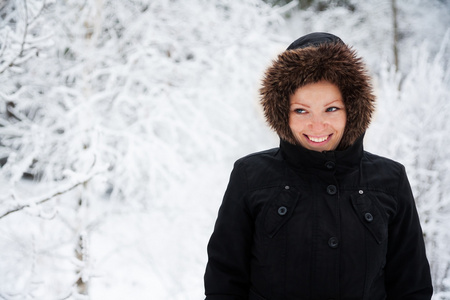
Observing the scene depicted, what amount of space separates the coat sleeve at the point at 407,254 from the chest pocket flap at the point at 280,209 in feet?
1.24

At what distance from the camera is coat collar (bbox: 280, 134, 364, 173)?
1.22m

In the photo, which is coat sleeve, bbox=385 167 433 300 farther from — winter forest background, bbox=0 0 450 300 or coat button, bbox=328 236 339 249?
winter forest background, bbox=0 0 450 300

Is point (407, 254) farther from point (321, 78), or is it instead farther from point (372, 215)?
point (321, 78)

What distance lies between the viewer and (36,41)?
6.15 feet

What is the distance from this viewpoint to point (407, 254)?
1.27m

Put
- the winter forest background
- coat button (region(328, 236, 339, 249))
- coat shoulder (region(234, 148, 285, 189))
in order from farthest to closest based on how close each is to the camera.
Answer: the winter forest background
coat shoulder (region(234, 148, 285, 189))
coat button (region(328, 236, 339, 249))

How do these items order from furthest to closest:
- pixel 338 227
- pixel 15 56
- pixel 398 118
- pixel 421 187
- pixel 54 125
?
pixel 398 118 < pixel 421 187 < pixel 54 125 < pixel 15 56 < pixel 338 227

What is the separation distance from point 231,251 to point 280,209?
23 centimetres

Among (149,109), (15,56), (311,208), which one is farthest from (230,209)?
(149,109)

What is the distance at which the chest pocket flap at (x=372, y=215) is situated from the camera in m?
1.20

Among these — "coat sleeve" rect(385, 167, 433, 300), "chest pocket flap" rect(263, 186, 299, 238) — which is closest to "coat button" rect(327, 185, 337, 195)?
"chest pocket flap" rect(263, 186, 299, 238)

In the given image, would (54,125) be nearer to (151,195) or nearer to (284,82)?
(151,195)

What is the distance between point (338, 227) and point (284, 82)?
523 mm

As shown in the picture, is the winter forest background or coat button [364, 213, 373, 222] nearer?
coat button [364, 213, 373, 222]
